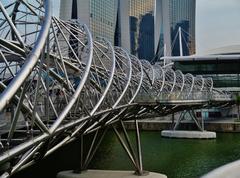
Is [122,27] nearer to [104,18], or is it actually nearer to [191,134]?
[104,18]

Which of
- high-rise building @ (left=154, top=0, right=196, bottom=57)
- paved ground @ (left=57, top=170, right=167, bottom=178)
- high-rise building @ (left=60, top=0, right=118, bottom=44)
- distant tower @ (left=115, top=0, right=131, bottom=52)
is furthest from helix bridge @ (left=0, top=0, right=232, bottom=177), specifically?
high-rise building @ (left=154, top=0, right=196, bottom=57)

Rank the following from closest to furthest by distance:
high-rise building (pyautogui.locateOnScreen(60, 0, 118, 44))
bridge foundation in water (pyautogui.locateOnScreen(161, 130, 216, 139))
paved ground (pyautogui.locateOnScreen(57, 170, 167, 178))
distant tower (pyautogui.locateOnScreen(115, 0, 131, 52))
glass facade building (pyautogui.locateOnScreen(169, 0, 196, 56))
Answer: paved ground (pyautogui.locateOnScreen(57, 170, 167, 178)) < bridge foundation in water (pyautogui.locateOnScreen(161, 130, 216, 139)) < high-rise building (pyautogui.locateOnScreen(60, 0, 118, 44)) < distant tower (pyautogui.locateOnScreen(115, 0, 131, 52)) < glass facade building (pyautogui.locateOnScreen(169, 0, 196, 56))

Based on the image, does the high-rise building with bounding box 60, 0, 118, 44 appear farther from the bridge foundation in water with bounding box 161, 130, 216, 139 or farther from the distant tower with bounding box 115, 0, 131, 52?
the bridge foundation in water with bounding box 161, 130, 216, 139

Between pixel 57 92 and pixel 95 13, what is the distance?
9753 centimetres

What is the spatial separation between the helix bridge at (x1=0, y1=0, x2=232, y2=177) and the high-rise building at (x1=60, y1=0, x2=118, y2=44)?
66.6 metres

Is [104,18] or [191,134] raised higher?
[104,18]

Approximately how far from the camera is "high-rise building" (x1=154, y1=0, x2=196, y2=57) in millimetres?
155625

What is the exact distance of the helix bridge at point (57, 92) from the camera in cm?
1252

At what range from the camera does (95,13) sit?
13188 cm

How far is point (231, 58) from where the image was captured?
11656cm

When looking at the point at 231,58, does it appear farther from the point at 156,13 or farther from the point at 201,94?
the point at 201,94

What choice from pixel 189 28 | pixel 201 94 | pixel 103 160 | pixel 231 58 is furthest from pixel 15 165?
pixel 189 28

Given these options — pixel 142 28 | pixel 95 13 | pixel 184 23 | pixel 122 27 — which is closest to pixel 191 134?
pixel 95 13

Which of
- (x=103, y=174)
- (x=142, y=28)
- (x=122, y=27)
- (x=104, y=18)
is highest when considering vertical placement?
(x=104, y=18)
